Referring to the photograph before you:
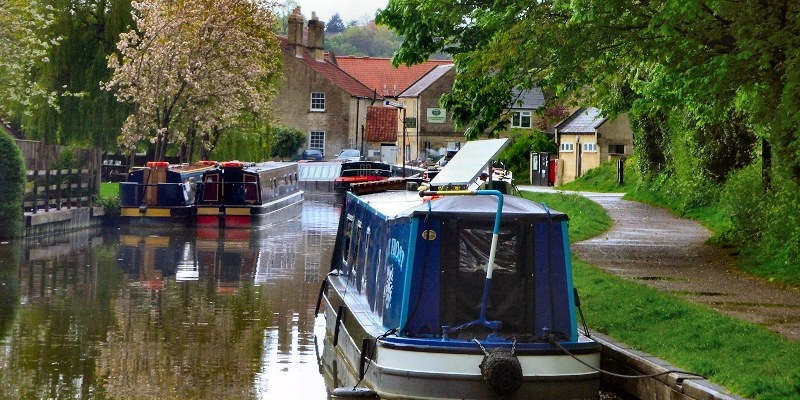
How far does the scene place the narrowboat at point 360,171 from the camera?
5812cm

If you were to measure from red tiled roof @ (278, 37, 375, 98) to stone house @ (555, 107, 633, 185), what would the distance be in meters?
24.8

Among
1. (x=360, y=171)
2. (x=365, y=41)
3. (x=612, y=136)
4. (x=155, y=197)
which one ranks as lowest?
(x=155, y=197)

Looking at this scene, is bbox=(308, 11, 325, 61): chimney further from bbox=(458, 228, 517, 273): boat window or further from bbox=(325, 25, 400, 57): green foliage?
bbox=(325, 25, 400, 57): green foliage

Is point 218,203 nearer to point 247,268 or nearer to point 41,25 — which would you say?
point 41,25

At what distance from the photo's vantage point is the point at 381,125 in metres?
87.2

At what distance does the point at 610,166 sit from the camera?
5347 cm

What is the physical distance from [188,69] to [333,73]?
42397 mm

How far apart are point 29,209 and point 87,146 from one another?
29.9 feet

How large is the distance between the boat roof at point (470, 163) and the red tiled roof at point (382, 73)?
269ft

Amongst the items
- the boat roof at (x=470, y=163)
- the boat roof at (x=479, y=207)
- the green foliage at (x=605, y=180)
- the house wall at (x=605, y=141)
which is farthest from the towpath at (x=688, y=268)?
the house wall at (x=605, y=141)

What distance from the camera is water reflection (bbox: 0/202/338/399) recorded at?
13.2 metres

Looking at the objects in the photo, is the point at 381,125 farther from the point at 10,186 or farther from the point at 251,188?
the point at 10,186

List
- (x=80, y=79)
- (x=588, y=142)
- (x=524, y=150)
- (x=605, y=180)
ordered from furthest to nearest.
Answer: (x=524, y=150) < (x=588, y=142) < (x=605, y=180) < (x=80, y=79)

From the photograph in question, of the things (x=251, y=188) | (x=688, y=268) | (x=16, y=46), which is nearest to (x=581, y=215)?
(x=688, y=268)
